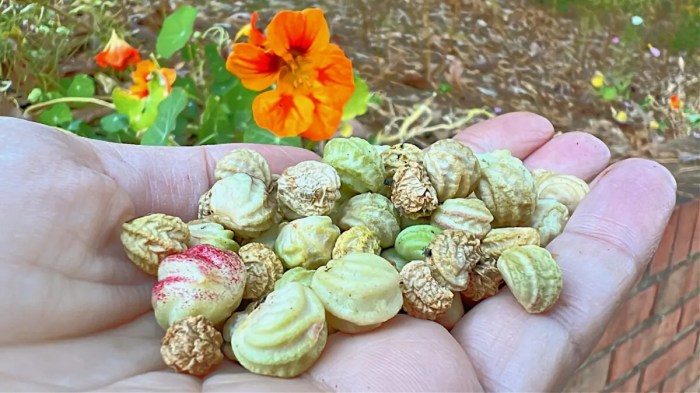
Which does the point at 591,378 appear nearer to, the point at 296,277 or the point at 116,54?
the point at 296,277

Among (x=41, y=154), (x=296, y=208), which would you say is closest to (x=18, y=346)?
(x=41, y=154)

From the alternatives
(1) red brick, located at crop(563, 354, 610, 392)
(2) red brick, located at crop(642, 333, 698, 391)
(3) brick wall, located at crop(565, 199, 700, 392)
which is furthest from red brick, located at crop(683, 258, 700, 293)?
(1) red brick, located at crop(563, 354, 610, 392)

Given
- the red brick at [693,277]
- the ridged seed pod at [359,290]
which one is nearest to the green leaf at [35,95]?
the ridged seed pod at [359,290]

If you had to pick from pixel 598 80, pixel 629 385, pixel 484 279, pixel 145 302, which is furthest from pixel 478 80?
pixel 145 302

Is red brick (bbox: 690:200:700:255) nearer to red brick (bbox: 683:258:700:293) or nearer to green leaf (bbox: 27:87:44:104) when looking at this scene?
red brick (bbox: 683:258:700:293)

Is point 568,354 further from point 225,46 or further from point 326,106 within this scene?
point 225,46

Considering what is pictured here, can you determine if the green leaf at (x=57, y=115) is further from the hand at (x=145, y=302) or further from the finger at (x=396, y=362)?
the finger at (x=396, y=362)
